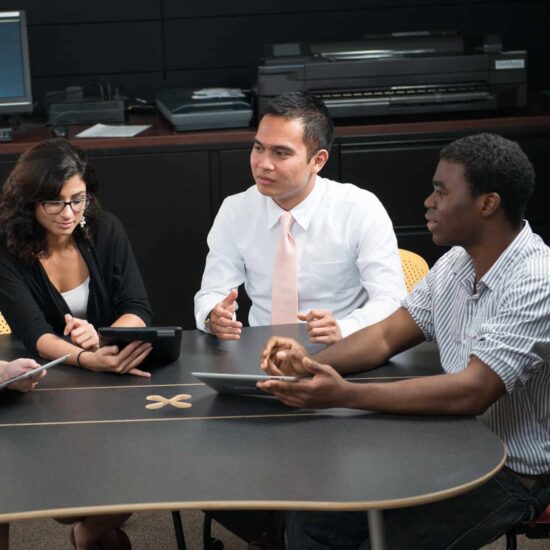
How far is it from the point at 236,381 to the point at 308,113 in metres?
1.16

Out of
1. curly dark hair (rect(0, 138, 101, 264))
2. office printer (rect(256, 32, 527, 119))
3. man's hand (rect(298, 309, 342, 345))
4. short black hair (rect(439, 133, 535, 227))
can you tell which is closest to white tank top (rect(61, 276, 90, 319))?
curly dark hair (rect(0, 138, 101, 264))

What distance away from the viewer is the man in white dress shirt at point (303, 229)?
3289mm

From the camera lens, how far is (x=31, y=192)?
3076mm

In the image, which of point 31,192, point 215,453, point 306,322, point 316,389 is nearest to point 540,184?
point 306,322

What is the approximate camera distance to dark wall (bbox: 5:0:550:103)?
16.2 feet

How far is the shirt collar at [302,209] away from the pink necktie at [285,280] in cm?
3

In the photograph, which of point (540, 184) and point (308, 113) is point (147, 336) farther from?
point (540, 184)

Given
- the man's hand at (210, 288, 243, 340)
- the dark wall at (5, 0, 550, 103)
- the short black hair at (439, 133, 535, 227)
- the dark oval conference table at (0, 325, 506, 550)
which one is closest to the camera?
the dark oval conference table at (0, 325, 506, 550)

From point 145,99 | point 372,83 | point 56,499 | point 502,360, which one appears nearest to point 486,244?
point 502,360

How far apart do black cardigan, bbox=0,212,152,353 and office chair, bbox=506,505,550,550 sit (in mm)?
1192

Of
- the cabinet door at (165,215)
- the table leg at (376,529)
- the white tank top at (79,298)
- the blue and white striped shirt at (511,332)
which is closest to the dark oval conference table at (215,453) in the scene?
the table leg at (376,529)

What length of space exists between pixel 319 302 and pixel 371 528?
4.18ft

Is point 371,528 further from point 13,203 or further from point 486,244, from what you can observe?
point 13,203

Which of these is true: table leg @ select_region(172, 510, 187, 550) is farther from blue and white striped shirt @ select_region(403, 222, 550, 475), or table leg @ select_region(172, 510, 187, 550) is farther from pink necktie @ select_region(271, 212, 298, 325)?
blue and white striped shirt @ select_region(403, 222, 550, 475)
